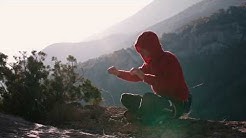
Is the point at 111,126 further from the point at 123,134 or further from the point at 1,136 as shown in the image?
the point at 1,136

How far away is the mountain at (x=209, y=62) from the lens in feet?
248

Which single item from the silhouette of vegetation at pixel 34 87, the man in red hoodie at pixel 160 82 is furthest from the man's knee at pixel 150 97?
the silhouette of vegetation at pixel 34 87

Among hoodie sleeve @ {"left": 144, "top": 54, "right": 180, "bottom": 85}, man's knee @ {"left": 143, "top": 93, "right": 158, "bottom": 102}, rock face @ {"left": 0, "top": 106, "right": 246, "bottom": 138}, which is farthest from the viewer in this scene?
hoodie sleeve @ {"left": 144, "top": 54, "right": 180, "bottom": 85}

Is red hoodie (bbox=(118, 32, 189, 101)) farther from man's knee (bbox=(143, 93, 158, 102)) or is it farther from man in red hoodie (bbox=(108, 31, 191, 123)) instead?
man's knee (bbox=(143, 93, 158, 102))

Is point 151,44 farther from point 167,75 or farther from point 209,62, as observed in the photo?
point 209,62

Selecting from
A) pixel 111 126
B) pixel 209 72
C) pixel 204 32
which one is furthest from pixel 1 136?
pixel 204 32

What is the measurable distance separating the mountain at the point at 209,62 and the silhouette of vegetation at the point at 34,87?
2540 inches

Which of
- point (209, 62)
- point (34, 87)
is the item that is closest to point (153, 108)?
point (34, 87)

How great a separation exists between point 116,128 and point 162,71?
133cm

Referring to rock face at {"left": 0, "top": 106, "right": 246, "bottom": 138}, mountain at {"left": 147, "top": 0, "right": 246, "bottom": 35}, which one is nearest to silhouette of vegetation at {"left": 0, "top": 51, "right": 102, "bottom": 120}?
rock face at {"left": 0, "top": 106, "right": 246, "bottom": 138}

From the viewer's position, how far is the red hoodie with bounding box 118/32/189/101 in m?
5.45

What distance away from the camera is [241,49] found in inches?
3374

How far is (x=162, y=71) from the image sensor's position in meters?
5.48

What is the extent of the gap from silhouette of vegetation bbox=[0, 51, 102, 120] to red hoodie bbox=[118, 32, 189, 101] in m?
2.22
